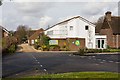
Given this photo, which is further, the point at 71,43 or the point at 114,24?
the point at 114,24

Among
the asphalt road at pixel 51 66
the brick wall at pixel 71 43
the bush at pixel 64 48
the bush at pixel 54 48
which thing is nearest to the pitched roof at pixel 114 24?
the brick wall at pixel 71 43

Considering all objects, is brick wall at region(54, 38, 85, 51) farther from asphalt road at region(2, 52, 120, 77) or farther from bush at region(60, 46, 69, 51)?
asphalt road at region(2, 52, 120, 77)

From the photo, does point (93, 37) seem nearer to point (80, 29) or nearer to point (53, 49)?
point (80, 29)

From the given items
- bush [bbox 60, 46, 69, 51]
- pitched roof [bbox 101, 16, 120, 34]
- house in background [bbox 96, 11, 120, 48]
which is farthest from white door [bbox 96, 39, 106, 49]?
bush [bbox 60, 46, 69, 51]

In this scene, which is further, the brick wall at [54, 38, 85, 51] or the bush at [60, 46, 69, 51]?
the brick wall at [54, 38, 85, 51]

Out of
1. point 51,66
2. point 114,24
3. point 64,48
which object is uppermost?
point 114,24

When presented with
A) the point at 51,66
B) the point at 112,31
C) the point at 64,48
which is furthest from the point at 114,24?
the point at 51,66

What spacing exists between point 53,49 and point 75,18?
821 centimetres

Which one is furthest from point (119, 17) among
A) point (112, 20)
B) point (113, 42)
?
point (113, 42)

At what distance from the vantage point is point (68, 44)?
2090 inches

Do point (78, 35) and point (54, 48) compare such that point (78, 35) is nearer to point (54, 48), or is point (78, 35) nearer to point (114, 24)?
point (54, 48)

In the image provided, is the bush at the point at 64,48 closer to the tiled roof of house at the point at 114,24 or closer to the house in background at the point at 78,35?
the house in background at the point at 78,35

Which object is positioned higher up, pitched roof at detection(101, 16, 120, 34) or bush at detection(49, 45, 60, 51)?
pitched roof at detection(101, 16, 120, 34)

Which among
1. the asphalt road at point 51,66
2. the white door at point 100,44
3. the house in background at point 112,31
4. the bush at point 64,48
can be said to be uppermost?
the house in background at point 112,31
